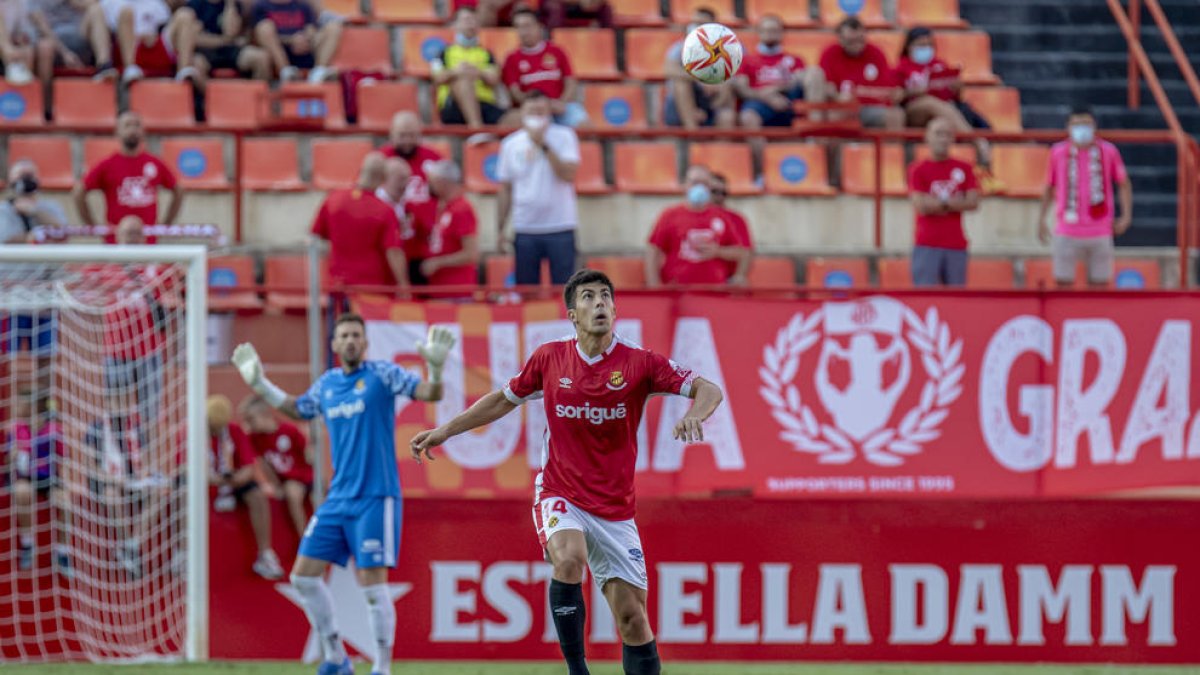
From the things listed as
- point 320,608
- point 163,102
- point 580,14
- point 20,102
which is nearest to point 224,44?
point 163,102

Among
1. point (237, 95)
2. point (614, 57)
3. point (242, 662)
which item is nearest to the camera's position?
point (242, 662)

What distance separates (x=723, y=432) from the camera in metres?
12.4

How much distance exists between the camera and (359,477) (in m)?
11.2

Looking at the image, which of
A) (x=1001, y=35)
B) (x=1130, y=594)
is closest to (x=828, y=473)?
(x=1130, y=594)

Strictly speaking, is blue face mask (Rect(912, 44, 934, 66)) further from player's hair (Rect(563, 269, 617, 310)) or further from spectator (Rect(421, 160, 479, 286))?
player's hair (Rect(563, 269, 617, 310))

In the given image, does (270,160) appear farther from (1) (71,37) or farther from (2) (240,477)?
(2) (240,477)

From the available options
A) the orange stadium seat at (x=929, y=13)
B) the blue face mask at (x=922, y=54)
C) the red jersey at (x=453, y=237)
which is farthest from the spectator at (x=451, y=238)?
the orange stadium seat at (x=929, y=13)

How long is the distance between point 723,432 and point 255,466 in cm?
309

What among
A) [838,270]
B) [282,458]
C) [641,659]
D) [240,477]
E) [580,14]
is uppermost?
[580,14]

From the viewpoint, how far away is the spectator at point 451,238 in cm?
1414

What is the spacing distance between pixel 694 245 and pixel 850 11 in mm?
5611

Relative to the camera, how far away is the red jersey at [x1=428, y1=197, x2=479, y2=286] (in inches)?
559

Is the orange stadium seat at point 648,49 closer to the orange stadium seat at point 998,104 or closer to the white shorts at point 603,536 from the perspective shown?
the orange stadium seat at point 998,104

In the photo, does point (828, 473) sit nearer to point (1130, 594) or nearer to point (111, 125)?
point (1130, 594)
